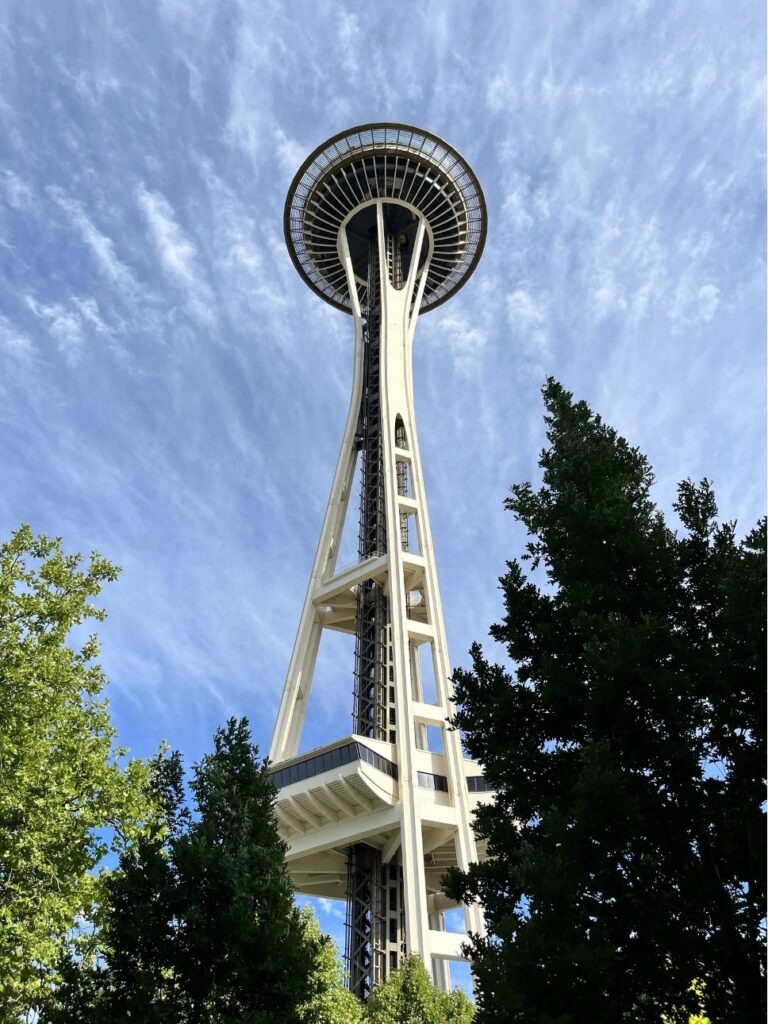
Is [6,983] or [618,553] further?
[6,983]

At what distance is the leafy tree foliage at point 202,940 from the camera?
409 inches

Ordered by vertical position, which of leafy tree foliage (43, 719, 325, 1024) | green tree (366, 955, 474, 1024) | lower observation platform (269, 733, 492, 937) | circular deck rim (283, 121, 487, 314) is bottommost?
green tree (366, 955, 474, 1024)

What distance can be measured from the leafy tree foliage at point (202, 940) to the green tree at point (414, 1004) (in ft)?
38.1

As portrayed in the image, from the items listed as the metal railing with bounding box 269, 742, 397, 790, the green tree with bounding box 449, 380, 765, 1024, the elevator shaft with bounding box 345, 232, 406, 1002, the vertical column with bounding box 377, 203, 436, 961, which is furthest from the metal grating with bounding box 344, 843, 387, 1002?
the green tree with bounding box 449, 380, 765, 1024

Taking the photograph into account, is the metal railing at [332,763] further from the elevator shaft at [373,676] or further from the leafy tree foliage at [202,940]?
the leafy tree foliage at [202,940]

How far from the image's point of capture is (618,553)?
33.9 feet

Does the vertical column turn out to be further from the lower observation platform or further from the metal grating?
the metal grating

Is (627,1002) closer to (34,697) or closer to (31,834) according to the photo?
Result: (31,834)

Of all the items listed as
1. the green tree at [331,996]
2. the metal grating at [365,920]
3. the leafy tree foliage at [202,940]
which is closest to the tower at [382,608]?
the metal grating at [365,920]

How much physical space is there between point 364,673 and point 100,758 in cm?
2475

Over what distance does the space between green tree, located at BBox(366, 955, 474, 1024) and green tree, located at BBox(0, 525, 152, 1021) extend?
12031mm

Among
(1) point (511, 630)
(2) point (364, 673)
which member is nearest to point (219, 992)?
(1) point (511, 630)

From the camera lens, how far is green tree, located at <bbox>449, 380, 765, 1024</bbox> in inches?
303

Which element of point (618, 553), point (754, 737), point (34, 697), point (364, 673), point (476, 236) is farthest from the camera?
point (476, 236)
